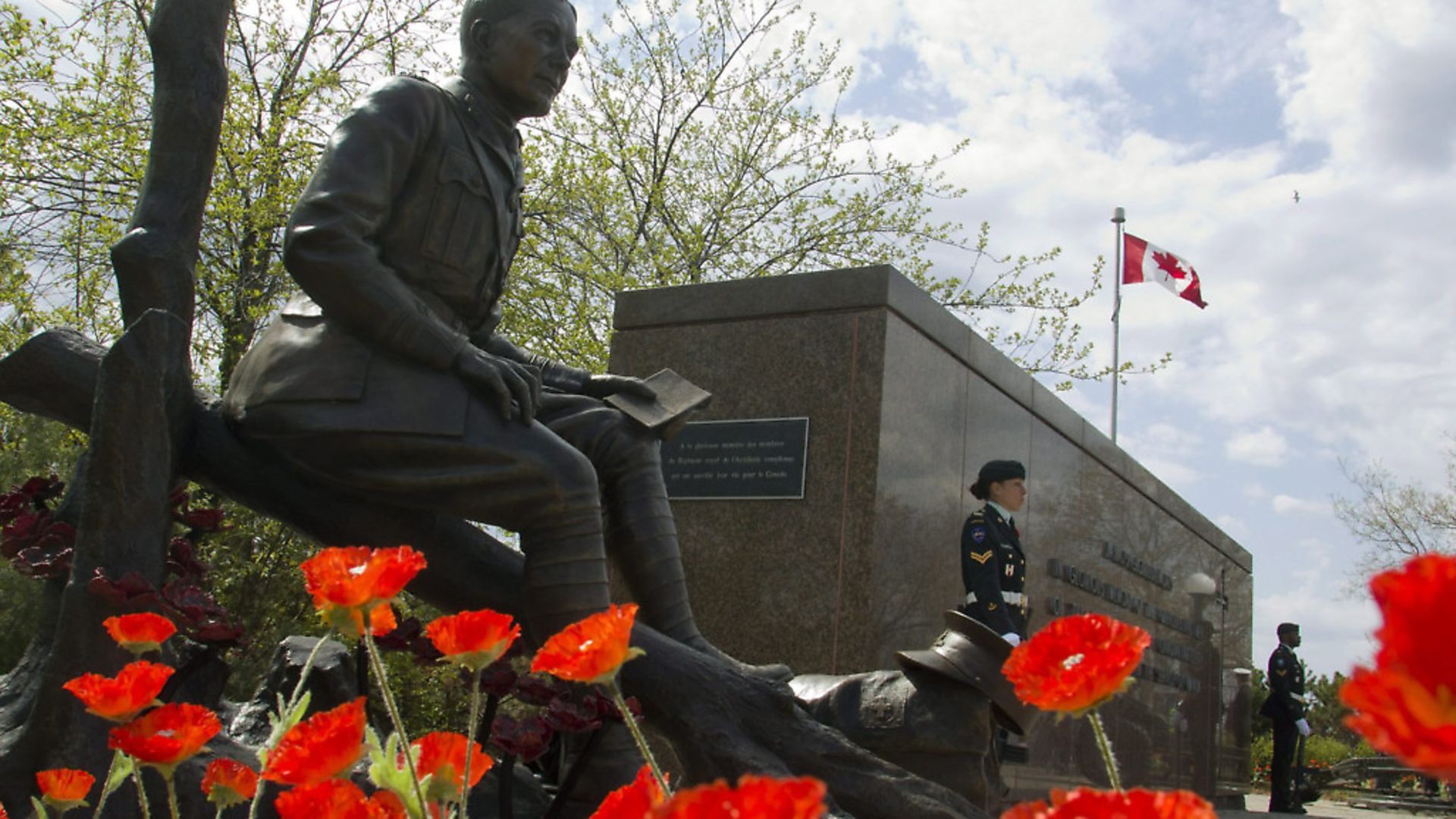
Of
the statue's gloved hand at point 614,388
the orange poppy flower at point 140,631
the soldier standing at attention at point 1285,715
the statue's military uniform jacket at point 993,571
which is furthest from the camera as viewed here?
the soldier standing at attention at point 1285,715

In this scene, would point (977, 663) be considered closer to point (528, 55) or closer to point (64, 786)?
point (528, 55)

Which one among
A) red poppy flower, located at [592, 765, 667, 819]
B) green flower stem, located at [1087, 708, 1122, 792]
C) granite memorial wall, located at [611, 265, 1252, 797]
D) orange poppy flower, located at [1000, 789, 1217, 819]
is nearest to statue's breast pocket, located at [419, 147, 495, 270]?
red poppy flower, located at [592, 765, 667, 819]

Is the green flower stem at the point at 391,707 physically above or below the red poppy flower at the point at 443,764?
above

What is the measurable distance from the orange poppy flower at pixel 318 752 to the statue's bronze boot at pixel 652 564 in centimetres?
196

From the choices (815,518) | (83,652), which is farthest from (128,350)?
(815,518)

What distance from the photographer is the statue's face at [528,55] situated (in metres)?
2.92

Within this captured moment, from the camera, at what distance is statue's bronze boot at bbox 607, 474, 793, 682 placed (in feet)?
9.89

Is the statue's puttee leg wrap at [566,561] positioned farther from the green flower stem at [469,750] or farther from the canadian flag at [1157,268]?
the canadian flag at [1157,268]

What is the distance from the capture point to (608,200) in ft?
56.0

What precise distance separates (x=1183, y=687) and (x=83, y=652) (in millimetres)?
10573

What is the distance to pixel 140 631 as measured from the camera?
4.91 ft

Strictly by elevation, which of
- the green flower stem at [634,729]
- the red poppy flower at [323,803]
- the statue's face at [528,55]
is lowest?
the red poppy flower at [323,803]

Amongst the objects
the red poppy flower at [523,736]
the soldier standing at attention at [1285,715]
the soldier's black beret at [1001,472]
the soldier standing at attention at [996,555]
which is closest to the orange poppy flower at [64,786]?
the red poppy flower at [523,736]

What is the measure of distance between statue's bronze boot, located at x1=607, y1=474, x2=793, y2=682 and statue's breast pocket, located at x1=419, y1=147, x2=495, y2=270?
2.28 feet
